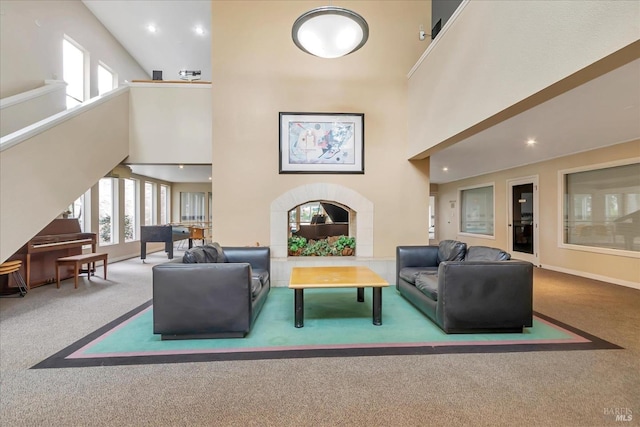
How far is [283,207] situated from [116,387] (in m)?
3.28

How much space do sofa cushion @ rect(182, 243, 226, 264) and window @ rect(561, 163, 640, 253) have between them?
21.9 feet

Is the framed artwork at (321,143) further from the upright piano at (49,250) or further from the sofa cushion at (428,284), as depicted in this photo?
the upright piano at (49,250)

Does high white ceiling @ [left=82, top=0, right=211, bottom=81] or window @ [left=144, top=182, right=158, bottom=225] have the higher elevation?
high white ceiling @ [left=82, top=0, right=211, bottom=81]

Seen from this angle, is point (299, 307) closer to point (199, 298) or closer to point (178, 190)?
point (199, 298)

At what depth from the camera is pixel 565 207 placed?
5.96 metres

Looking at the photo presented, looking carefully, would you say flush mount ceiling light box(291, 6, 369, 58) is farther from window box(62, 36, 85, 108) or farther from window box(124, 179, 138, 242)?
window box(124, 179, 138, 242)

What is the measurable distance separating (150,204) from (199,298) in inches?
317

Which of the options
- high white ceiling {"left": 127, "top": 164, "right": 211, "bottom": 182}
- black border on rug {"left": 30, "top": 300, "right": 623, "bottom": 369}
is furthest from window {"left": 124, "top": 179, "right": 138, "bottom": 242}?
black border on rug {"left": 30, "top": 300, "right": 623, "bottom": 369}

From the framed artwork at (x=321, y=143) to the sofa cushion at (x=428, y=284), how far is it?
2153mm

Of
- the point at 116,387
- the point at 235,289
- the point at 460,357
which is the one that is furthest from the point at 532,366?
the point at 116,387

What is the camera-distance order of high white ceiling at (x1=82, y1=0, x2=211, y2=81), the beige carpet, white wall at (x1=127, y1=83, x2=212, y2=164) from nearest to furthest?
the beige carpet → white wall at (x1=127, y1=83, x2=212, y2=164) → high white ceiling at (x1=82, y1=0, x2=211, y2=81)

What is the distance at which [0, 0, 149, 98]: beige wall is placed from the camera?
14.6 ft

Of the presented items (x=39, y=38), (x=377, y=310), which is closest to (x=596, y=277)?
(x=377, y=310)

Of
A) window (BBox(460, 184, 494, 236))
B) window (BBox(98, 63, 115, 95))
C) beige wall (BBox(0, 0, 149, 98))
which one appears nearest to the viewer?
beige wall (BBox(0, 0, 149, 98))
